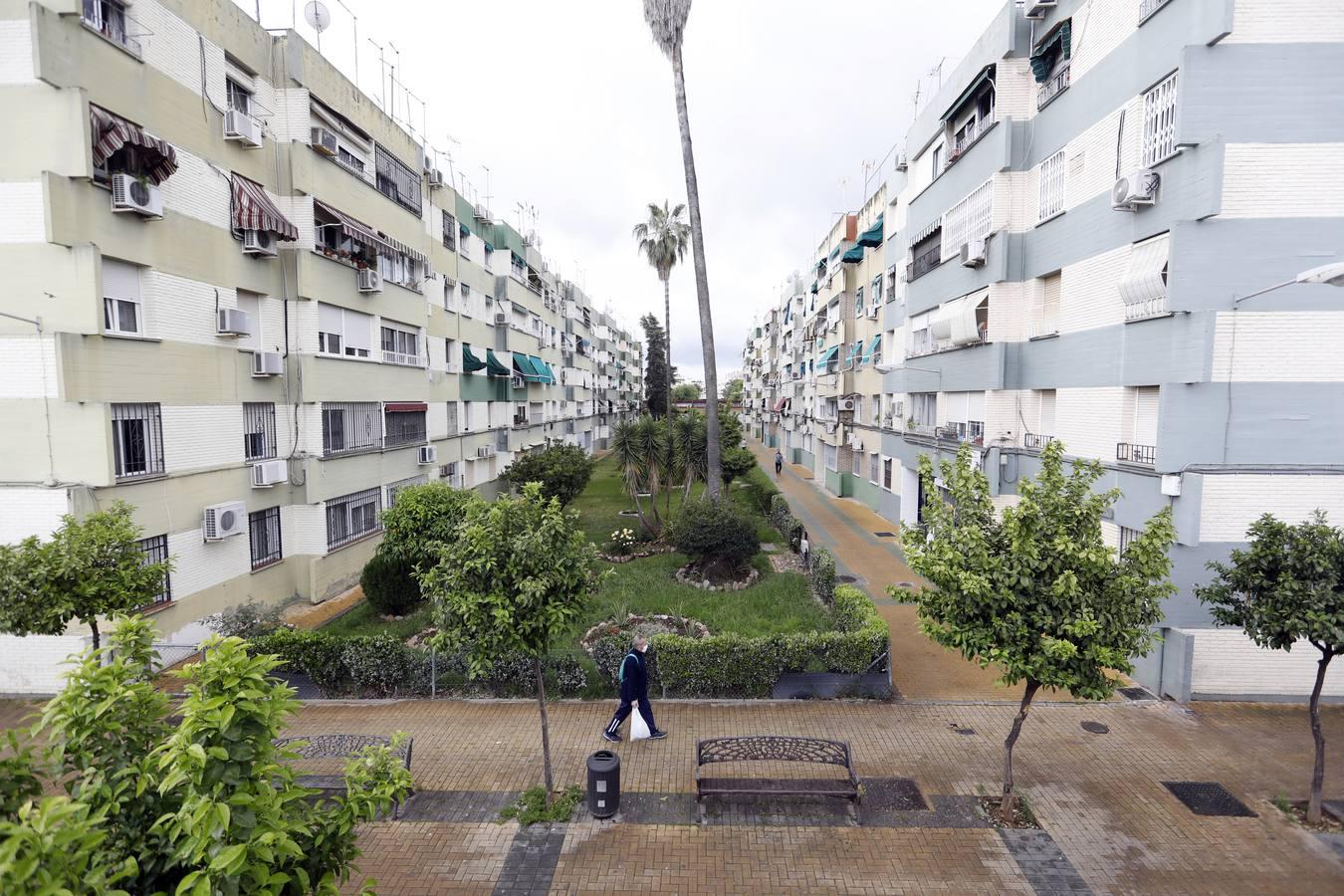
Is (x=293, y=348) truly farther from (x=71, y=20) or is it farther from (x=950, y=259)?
(x=950, y=259)

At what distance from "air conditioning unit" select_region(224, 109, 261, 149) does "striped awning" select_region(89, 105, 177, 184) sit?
6.87ft

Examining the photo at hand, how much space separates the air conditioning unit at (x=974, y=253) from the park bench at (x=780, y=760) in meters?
→ 13.8

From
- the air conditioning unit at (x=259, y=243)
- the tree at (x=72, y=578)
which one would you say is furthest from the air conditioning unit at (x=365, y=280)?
the tree at (x=72, y=578)

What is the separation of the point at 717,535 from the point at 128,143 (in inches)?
623

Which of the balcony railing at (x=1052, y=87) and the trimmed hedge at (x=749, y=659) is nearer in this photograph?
the trimmed hedge at (x=749, y=659)

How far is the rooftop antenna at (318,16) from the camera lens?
61.6ft

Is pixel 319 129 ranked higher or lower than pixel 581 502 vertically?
higher

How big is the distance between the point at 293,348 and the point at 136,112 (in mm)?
6173

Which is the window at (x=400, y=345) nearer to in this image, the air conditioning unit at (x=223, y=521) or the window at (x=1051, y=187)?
the air conditioning unit at (x=223, y=521)

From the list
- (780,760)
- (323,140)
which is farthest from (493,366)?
(780,760)

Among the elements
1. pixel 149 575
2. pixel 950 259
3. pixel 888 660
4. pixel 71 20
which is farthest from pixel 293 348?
pixel 950 259

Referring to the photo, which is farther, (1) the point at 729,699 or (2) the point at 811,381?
(2) the point at 811,381

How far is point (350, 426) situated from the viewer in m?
20.3

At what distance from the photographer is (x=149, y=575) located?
33.9ft
